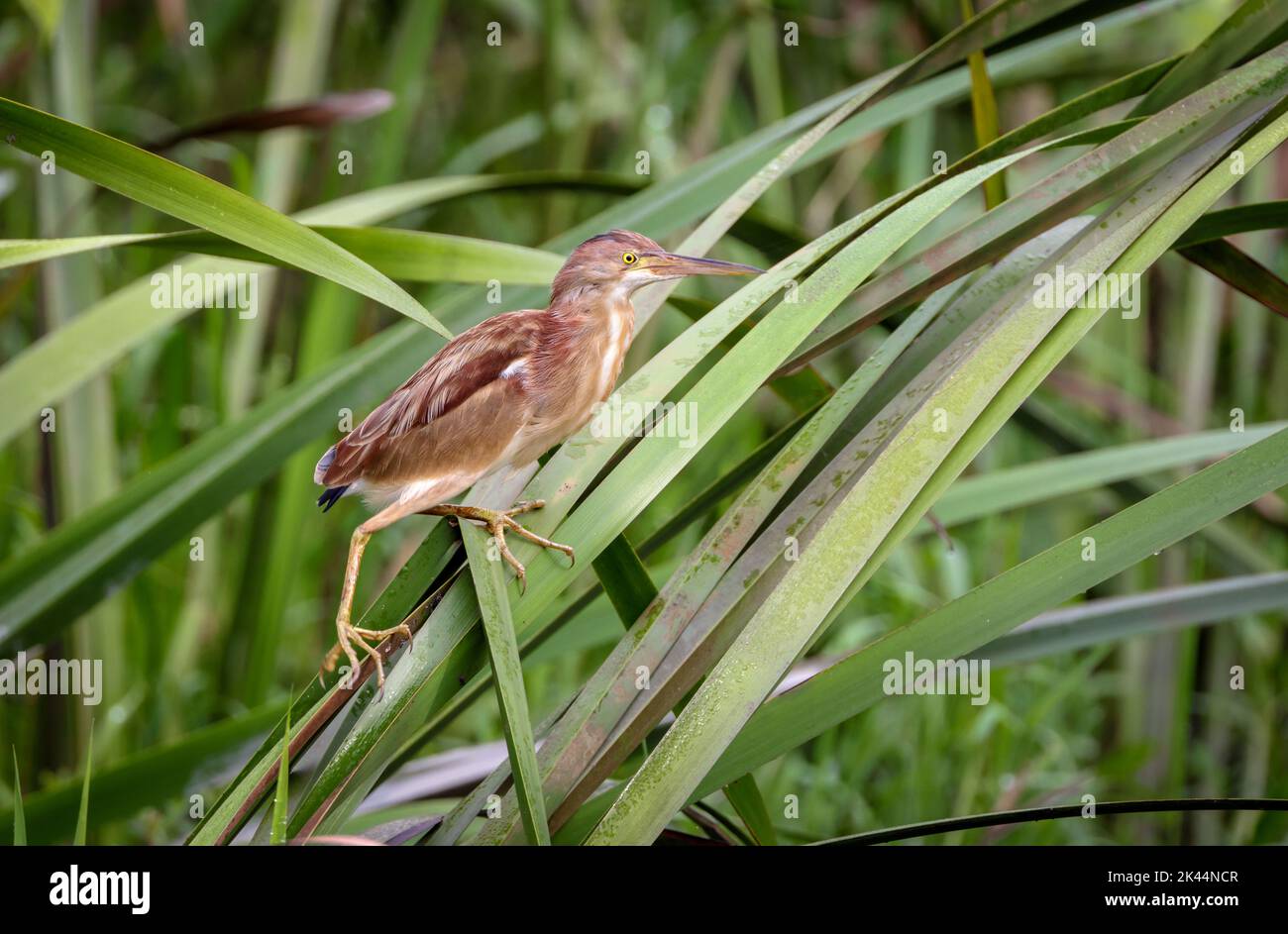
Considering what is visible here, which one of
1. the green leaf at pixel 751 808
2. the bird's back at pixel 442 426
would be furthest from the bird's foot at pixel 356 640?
the green leaf at pixel 751 808

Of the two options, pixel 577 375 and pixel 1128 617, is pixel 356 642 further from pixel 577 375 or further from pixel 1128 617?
pixel 1128 617

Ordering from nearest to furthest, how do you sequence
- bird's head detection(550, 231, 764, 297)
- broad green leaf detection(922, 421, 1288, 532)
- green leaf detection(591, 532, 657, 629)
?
green leaf detection(591, 532, 657, 629) → bird's head detection(550, 231, 764, 297) → broad green leaf detection(922, 421, 1288, 532)

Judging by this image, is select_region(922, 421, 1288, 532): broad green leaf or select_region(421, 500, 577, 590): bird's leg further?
select_region(922, 421, 1288, 532): broad green leaf

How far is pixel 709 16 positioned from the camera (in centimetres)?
171

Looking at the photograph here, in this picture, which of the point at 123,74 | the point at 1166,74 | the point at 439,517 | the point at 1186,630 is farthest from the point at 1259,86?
the point at 123,74

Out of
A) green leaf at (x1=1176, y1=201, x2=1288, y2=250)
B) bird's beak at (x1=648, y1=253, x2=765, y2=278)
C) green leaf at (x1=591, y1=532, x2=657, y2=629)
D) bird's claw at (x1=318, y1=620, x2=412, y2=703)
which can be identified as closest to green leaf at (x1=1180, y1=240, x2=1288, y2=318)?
green leaf at (x1=1176, y1=201, x2=1288, y2=250)

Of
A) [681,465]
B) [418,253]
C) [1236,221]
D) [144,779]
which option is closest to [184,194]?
[418,253]

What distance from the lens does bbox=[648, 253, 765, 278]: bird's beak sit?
26.6 inches

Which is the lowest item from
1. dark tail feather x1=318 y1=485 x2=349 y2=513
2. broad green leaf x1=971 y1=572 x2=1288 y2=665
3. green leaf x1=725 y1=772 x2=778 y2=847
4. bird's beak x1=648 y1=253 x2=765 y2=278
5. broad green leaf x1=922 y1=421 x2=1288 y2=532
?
green leaf x1=725 y1=772 x2=778 y2=847

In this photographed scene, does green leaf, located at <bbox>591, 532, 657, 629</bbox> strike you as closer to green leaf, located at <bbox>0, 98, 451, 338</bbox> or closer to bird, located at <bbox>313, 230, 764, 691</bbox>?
bird, located at <bbox>313, 230, 764, 691</bbox>

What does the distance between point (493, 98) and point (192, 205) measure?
1.36m

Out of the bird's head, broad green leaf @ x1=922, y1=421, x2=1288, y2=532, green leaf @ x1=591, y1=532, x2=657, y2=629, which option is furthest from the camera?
broad green leaf @ x1=922, y1=421, x2=1288, y2=532

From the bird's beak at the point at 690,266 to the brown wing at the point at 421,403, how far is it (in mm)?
114
